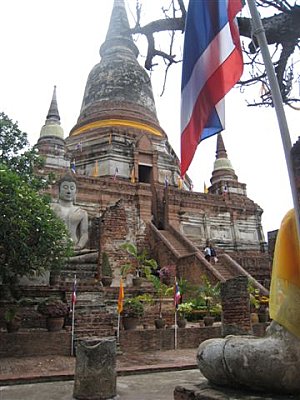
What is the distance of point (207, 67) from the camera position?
3922mm

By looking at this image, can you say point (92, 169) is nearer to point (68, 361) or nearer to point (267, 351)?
point (68, 361)

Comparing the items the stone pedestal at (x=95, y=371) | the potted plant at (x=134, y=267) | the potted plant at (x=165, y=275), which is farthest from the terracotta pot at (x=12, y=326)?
the potted plant at (x=165, y=275)

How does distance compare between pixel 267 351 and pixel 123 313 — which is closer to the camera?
pixel 267 351

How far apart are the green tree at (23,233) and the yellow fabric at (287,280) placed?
248 inches

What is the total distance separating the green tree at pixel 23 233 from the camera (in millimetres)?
8758

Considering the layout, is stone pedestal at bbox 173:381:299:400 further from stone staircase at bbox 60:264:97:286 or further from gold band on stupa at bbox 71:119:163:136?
gold band on stupa at bbox 71:119:163:136

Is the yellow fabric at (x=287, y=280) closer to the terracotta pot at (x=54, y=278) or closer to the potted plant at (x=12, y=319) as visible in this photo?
the potted plant at (x=12, y=319)

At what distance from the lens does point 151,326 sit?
11398 mm

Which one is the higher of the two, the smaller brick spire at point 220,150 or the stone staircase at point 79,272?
the smaller brick spire at point 220,150

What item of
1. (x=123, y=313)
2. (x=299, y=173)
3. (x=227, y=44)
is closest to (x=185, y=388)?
(x=299, y=173)

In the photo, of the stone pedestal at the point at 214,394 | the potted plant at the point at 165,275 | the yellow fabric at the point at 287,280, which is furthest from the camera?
the potted plant at the point at 165,275

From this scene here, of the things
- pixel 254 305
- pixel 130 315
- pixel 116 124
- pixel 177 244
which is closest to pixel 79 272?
pixel 130 315

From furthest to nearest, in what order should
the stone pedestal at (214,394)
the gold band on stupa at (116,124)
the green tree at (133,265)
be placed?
the gold band on stupa at (116,124) → the green tree at (133,265) → the stone pedestal at (214,394)

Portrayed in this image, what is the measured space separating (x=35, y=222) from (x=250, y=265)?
1489 centimetres
